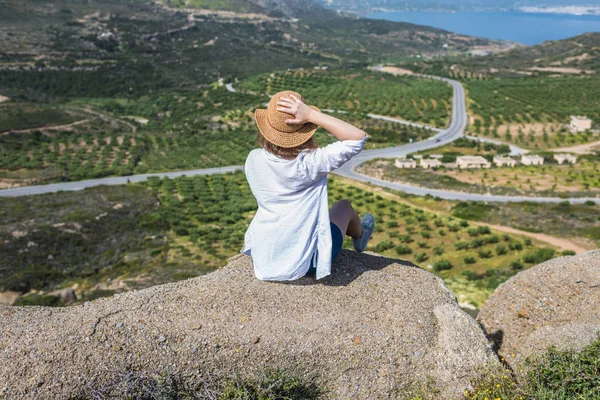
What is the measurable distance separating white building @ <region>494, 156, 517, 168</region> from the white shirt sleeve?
5628 cm

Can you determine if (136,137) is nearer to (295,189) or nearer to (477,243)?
(477,243)

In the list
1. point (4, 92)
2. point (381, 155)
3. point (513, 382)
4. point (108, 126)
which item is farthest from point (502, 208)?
point (4, 92)

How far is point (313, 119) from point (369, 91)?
106m

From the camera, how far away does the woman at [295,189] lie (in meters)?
5.39

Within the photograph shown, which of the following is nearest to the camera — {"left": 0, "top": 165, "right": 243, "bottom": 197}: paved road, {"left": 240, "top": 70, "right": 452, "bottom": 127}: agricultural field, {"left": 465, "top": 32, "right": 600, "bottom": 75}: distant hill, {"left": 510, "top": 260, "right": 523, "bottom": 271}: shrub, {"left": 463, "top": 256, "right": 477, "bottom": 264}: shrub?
{"left": 510, "top": 260, "right": 523, "bottom": 271}: shrub

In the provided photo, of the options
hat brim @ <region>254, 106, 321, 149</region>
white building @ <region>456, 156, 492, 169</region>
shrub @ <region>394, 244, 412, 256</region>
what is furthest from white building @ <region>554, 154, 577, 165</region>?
hat brim @ <region>254, 106, 321, 149</region>

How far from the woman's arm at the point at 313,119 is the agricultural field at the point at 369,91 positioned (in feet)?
272

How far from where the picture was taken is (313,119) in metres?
5.38

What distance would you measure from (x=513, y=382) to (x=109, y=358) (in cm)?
427

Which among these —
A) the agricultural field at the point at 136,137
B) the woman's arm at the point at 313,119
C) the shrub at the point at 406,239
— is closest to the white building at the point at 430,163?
the agricultural field at the point at 136,137

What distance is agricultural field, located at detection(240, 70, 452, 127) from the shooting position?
92.4m

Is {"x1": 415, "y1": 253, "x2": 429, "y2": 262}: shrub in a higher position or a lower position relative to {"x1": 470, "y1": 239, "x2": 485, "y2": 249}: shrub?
lower

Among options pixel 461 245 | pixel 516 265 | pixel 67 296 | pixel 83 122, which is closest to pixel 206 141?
pixel 83 122

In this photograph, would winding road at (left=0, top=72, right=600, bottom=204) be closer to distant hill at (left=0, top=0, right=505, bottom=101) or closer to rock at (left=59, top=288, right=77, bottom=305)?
rock at (left=59, top=288, right=77, bottom=305)
